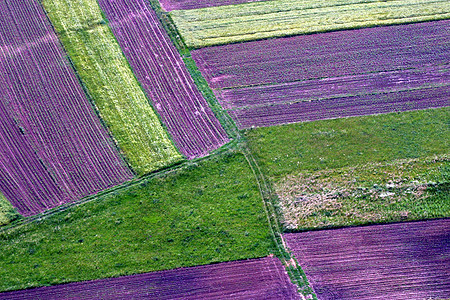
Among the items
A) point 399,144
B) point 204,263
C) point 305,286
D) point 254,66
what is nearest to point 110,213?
point 204,263

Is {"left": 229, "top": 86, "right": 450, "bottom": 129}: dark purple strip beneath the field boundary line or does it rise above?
above

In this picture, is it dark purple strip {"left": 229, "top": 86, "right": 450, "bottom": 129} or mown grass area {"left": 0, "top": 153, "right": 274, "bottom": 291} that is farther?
dark purple strip {"left": 229, "top": 86, "right": 450, "bottom": 129}

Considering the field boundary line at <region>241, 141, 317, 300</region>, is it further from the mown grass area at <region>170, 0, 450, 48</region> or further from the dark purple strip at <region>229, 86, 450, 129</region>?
the mown grass area at <region>170, 0, 450, 48</region>

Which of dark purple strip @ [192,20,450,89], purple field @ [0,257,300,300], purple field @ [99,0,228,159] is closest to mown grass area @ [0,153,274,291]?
purple field @ [0,257,300,300]

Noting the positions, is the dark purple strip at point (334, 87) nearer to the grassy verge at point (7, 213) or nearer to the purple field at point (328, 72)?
the purple field at point (328, 72)

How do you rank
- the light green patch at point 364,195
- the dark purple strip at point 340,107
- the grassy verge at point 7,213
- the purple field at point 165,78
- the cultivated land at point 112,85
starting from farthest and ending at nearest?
the dark purple strip at point 340,107
the purple field at point 165,78
the cultivated land at point 112,85
the light green patch at point 364,195
the grassy verge at point 7,213

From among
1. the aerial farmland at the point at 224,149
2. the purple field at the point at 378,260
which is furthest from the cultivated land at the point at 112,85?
the purple field at the point at 378,260
